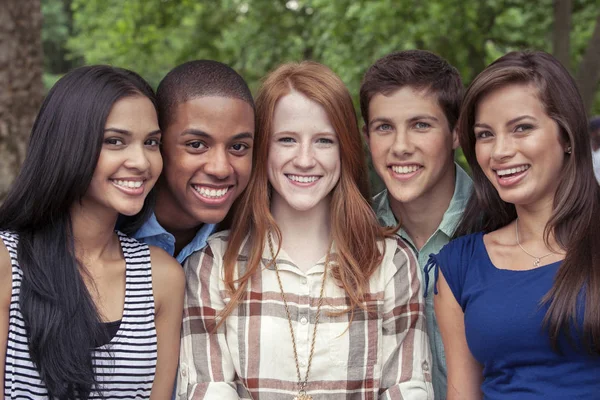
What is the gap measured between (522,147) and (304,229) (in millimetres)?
1036

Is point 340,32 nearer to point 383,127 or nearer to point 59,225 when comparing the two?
point 383,127

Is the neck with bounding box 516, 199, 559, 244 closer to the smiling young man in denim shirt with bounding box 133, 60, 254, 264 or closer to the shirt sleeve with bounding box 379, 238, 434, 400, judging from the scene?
the shirt sleeve with bounding box 379, 238, 434, 400

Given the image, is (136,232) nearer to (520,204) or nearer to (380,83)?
(380,83)

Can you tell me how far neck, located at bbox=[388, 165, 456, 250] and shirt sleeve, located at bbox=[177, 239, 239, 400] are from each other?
1025 millimetres

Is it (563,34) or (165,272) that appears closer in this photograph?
(165,272)

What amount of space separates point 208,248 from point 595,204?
1651 mm

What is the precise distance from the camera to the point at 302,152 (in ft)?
10.8

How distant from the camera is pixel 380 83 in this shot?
3.66 m

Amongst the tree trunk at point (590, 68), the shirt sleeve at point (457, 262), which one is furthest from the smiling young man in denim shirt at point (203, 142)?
the tree trunk at point (590, 68)

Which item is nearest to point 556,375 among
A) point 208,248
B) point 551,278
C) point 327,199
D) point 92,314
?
point 551,278

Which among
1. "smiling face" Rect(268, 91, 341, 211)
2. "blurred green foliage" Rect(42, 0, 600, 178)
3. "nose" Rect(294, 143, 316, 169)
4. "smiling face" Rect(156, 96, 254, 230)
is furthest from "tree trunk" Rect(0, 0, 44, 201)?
"blurred green foliage" Rect(42, 0, 600, 178)

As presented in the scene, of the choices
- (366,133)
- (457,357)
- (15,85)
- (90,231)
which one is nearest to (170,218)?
(90,231)

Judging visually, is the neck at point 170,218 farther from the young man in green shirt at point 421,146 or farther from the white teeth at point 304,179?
the young man in green shirt at point 421,146

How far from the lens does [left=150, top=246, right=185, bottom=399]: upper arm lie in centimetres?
315
